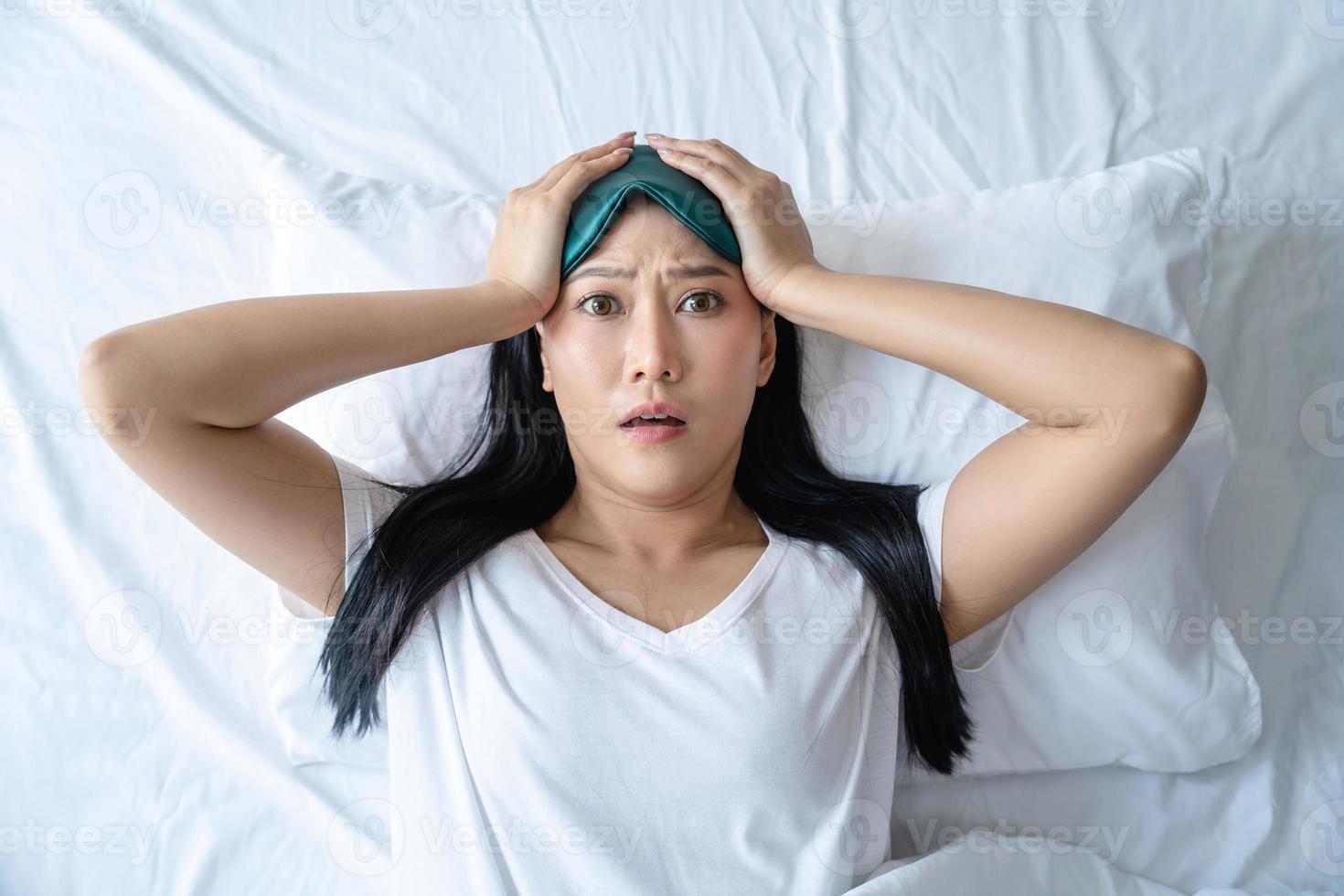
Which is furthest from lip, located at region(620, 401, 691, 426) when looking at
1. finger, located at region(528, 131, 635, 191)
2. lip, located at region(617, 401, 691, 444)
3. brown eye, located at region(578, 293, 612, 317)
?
finger, located at region(528, 131, 635, 191)

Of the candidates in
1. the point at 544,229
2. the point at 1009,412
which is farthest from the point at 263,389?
the point at 1009,412

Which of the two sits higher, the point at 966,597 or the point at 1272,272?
the point at 1272,272

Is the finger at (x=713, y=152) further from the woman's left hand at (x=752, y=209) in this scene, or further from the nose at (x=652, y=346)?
the nose at (x=652, y=346)

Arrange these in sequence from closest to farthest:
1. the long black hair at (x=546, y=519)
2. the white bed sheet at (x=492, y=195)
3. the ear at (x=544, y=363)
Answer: the long black hair at (x=546, y=519) < the ear at (x=544, y=363) < the white bed sheet at (x=492, y=195)

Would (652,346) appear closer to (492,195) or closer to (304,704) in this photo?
(492,195)

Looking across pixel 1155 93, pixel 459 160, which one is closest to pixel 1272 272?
pixel 1155 93

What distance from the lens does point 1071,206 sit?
1.72m

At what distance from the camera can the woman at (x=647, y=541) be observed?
4.40 ft

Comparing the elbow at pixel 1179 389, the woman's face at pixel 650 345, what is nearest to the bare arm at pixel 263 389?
the woman's face at pixel 650 345

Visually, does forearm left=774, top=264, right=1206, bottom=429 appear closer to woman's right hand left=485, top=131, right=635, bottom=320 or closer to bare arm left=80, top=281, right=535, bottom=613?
woman's right hand left=485, top=131, right=635, bottom=320

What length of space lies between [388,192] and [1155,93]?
1475 mm

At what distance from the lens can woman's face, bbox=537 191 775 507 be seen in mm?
1412

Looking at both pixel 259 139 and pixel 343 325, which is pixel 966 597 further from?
pixel 259 139

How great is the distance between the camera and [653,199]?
1.45 m
